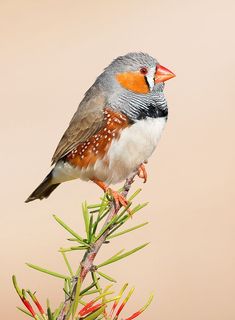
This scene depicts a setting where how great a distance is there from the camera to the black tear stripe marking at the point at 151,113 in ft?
7.51

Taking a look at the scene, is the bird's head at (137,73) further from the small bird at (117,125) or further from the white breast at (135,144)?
the white breast at (135,144)

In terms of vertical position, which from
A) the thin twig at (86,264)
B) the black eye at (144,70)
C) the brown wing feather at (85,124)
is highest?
the black eye at (144,70)

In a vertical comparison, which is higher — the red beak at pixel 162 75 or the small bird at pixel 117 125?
the red beak at pixel 162 75

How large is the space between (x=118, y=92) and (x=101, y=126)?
137 millimetres

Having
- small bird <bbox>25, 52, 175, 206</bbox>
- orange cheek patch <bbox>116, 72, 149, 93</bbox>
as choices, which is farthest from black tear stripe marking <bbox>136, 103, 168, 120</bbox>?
orange cheek patch <bbox>116, 72, 149, 93</bbox>

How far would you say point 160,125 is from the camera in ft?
7.50

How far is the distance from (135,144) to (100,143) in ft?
0.61

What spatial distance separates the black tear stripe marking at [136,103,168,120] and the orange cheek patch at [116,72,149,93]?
0.12 metres

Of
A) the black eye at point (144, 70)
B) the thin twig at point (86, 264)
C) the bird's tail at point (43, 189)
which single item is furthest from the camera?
the bird's tail at point (43, 189)

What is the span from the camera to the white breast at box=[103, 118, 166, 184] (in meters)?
2.26

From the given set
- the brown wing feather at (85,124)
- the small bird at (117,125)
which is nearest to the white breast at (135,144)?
the small bird at (117,125)

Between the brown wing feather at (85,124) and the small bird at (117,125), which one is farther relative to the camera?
the brown wing feather at (85,124)

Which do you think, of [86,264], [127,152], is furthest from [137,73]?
[86,264]

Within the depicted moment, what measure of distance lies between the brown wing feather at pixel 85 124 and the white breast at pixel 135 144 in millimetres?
131
